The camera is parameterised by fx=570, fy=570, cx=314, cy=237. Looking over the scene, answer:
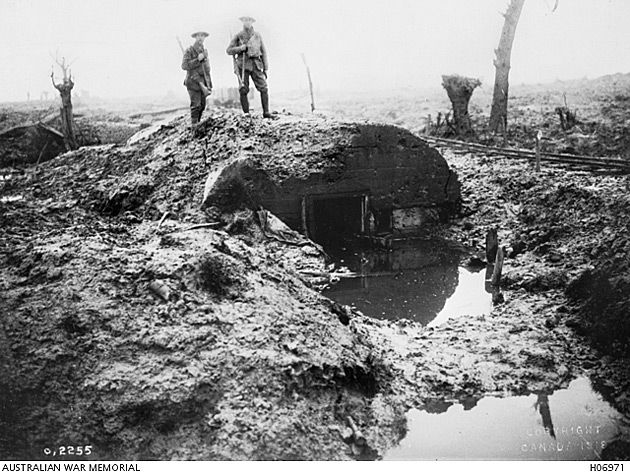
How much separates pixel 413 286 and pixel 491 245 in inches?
54.0

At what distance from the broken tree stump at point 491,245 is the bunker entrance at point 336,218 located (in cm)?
242

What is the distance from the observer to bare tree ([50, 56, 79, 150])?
14.8 meters

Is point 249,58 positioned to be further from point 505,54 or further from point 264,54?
point 505,54

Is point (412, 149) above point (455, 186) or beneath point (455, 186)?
above

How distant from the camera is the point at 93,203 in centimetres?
986

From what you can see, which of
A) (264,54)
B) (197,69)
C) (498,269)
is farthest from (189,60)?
(498,269)

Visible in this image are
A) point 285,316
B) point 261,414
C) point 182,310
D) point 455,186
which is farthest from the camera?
point 455,186

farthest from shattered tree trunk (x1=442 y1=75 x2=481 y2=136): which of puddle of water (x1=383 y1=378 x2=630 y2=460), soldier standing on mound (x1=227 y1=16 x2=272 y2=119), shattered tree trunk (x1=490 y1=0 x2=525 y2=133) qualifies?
puddle of water (x1=383 y1=378 x2=630 y2=460)

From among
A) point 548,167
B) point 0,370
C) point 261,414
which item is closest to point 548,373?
point 261,414

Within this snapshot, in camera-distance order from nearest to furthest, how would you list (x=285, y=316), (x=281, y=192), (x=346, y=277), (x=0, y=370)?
(x=0, y=370) < (x=285, y=316) < (x=346, y=277) < (x=281, y=192)

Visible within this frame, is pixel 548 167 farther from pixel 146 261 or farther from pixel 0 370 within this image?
pixel 0 370

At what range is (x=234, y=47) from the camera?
959cm

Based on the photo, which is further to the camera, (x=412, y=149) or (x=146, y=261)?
(x=412, y=149)
